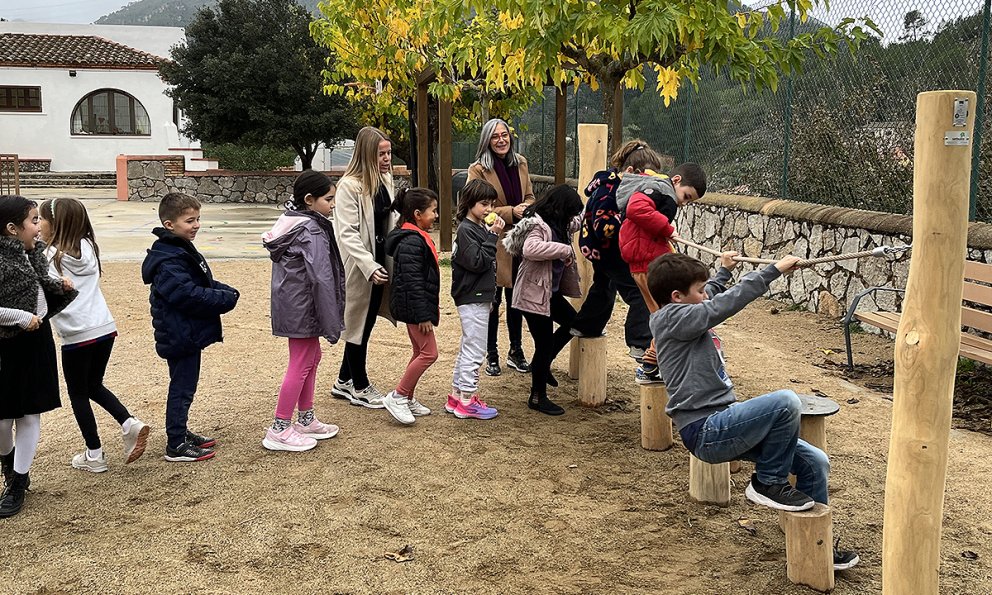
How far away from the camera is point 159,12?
15550 centimetres

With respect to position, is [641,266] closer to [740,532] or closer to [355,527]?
[740,532]

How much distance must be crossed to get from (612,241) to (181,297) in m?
2.37

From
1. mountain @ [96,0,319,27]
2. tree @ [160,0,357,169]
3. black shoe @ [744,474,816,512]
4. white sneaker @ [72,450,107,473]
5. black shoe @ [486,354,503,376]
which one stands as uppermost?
mountain @ [96,0,319,27]

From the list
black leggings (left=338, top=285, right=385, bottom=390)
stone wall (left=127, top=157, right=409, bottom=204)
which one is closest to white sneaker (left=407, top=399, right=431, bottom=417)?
black leggings (left=338, top=285, right=385, bottom=390)

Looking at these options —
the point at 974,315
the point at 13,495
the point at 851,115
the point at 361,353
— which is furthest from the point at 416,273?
the point at 851,115

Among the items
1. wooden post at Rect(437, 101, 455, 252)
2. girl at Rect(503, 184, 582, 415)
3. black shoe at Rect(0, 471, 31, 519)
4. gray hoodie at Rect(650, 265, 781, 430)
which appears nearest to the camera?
gray hoodie at Rect(650, 265, 781, 430)

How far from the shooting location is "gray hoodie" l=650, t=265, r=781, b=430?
11.1 ft

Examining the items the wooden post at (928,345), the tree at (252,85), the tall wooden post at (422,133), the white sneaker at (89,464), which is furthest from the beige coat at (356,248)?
the tree at (252,85)

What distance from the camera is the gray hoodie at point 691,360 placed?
3.37 meters

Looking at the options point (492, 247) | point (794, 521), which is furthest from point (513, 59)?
point (794, 521)

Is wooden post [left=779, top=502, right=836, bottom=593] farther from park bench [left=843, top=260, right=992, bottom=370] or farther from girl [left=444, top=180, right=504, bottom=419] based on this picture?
park bench [left=843, top=260, right=992, bottom=370]

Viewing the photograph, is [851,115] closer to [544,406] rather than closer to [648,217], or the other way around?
[648,217]

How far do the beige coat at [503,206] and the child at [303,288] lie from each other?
3.63 feet

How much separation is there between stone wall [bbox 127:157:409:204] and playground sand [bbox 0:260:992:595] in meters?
17.4
